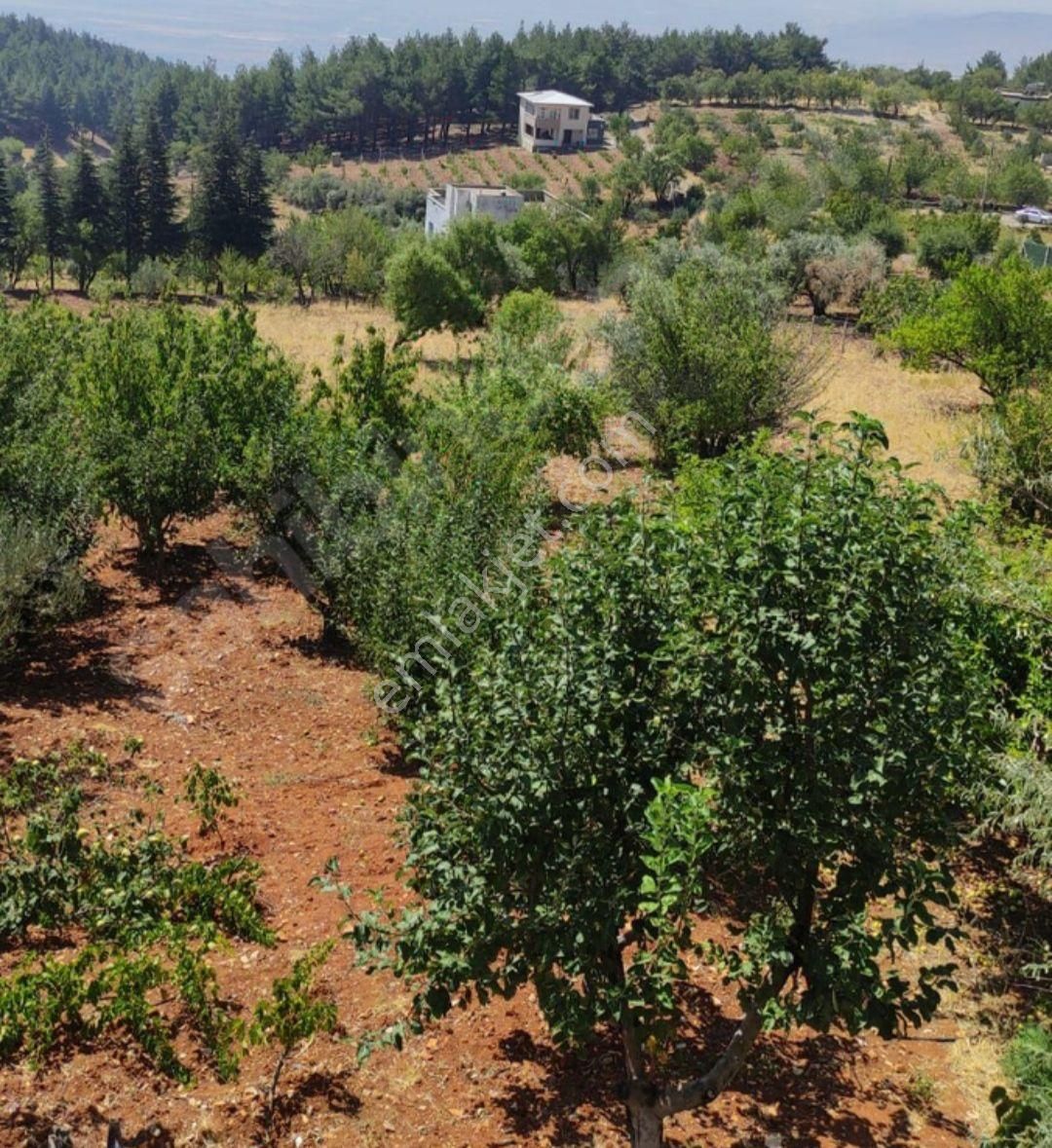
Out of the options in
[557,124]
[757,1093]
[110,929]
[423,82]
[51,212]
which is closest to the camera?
[757,1093]

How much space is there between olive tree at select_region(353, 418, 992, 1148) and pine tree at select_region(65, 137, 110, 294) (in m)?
54.6

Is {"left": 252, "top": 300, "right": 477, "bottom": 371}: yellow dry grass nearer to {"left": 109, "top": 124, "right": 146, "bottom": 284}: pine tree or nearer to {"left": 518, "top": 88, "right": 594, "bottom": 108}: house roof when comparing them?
Answer: {"left": 109, "top": 124, "right": 146, "bottom": 284}: pine tree

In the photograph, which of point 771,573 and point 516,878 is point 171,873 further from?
point 771,573

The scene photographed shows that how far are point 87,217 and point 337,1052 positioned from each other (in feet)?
186

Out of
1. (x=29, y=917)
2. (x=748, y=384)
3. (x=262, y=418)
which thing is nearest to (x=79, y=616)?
(x=262, y=418)

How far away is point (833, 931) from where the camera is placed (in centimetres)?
459

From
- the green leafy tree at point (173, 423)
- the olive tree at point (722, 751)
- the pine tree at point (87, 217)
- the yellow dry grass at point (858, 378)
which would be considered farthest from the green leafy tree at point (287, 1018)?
the pine tree at point (87, 217)

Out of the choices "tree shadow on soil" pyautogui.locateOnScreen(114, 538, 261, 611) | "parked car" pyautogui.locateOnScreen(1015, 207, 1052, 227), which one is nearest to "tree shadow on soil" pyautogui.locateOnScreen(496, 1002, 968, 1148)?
"tree shadow on soil" pyautogui.locateOnScreen(114, 538, 261, 611)

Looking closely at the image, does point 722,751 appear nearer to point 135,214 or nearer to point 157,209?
point 135,214

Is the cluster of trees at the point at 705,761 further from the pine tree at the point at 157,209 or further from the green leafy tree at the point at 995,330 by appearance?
the pine tree at the point at 157,209

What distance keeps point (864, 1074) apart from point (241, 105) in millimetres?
137150

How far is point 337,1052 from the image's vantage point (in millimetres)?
6305

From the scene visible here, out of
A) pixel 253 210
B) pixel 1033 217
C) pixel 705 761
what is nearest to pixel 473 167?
pixel 1033 217

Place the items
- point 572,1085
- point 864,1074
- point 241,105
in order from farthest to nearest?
1. point 241,105
2. point 864,1074
3. point 572,1085
